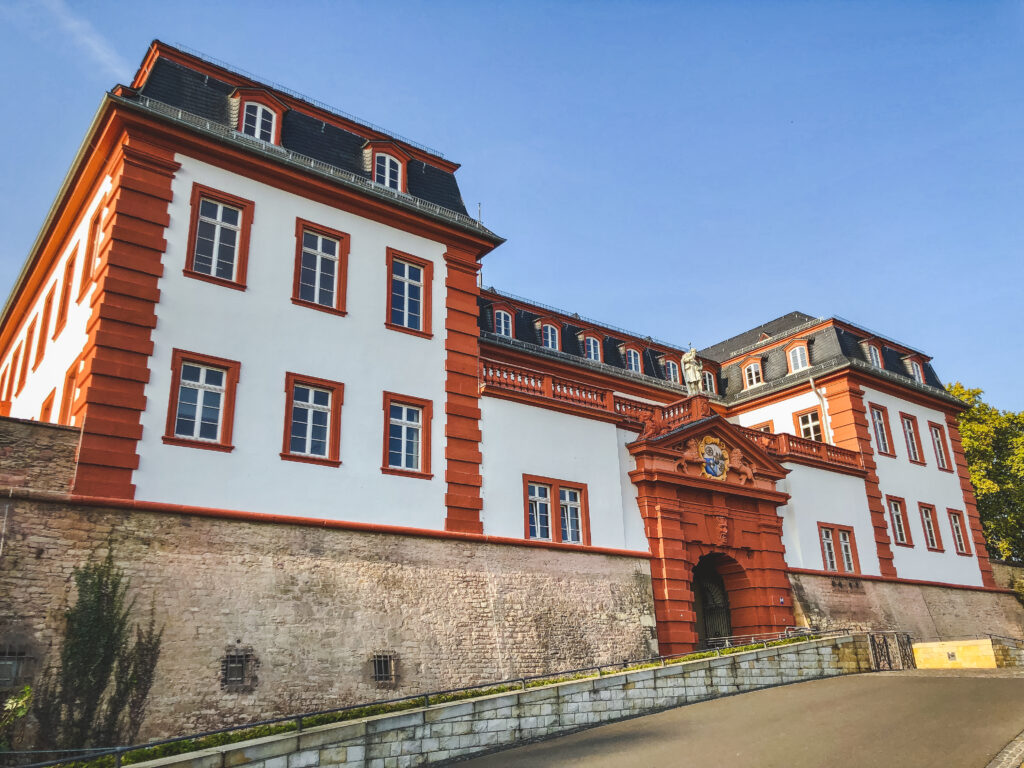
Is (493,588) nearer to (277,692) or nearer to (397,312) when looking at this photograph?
(277,692)

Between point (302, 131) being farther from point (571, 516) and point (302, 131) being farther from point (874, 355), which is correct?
point (874, 355)

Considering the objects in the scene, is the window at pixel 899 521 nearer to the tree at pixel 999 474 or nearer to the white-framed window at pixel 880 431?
the white-framed window at pixel 880 431

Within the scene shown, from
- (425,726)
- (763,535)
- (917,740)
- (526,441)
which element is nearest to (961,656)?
(763,535)

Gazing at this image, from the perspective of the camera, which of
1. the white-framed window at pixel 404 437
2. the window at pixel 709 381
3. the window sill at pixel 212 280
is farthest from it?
the window at pixel 709 381

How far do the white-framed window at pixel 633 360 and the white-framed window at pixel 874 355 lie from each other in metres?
9.61

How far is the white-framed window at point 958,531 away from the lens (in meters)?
33.3

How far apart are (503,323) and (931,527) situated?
18645mm

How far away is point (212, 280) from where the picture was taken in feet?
57.5

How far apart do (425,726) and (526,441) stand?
349 inches

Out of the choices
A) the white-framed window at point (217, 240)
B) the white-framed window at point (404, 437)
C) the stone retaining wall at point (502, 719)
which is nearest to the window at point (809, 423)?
the stone retaining wall at point (502, 719)

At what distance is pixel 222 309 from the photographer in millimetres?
17422

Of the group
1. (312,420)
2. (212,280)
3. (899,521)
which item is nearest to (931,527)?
(899,521)

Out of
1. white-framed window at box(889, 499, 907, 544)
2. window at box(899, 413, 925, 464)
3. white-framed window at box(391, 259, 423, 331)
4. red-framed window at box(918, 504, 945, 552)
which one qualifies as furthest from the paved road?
window at box(899, 413, 925, 464)

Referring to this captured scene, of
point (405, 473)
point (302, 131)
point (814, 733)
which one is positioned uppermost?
point (302, 131)
